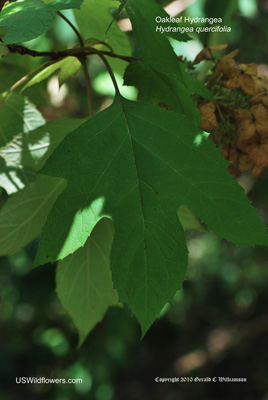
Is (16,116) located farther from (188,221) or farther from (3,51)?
(188,221)

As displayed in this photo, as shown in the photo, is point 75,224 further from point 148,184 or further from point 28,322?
point 28,322

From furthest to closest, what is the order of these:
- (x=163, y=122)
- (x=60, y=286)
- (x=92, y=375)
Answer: (x=92, y=375) < (x=60, y=286) < (x=163, y=122)

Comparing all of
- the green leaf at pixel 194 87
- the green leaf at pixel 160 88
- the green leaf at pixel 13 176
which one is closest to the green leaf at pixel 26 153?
the green leaf at pixel 13 176

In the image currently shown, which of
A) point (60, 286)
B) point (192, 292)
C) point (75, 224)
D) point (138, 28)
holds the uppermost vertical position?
point (138, 28)

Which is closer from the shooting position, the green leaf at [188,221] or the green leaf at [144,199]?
the green leaf at [144,199]

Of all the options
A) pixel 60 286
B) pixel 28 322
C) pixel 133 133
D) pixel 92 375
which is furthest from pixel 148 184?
pixel 28 322

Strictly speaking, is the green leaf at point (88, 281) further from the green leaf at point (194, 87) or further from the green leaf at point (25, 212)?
the green leaf at point (194, 87)
